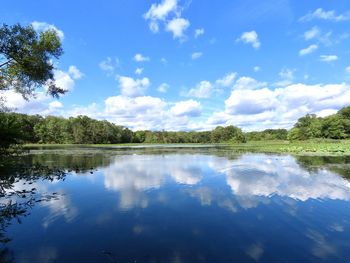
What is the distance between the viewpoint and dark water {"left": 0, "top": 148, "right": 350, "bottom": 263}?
692 cm

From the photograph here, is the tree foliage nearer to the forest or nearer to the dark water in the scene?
→ the forest

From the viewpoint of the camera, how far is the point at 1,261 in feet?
20.6

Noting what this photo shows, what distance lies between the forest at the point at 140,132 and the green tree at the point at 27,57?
7490cm

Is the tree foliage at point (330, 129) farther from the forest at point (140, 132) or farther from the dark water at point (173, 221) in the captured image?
the dark water at point (173, 221)

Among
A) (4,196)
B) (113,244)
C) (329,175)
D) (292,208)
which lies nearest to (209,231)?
(113,244)

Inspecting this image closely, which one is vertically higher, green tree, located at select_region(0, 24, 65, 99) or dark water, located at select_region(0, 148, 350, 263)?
green tree, located at select_region(0, 24, 65, 99)

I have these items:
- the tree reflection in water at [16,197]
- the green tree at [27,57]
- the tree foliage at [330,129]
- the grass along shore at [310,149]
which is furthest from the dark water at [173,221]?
the tree foliage at [330,129]

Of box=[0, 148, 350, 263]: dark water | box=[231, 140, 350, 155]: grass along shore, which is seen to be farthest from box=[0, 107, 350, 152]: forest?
box=[0, 148, 350, 263]: dark water

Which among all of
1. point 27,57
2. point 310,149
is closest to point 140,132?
point 310,149

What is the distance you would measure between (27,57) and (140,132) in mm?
138148

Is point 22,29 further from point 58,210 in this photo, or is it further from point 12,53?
point 58,210

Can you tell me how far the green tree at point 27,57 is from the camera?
19.6 m

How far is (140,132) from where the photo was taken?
6220 inches

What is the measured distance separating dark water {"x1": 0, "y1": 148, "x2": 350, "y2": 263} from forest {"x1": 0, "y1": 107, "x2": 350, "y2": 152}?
87.1 meters
